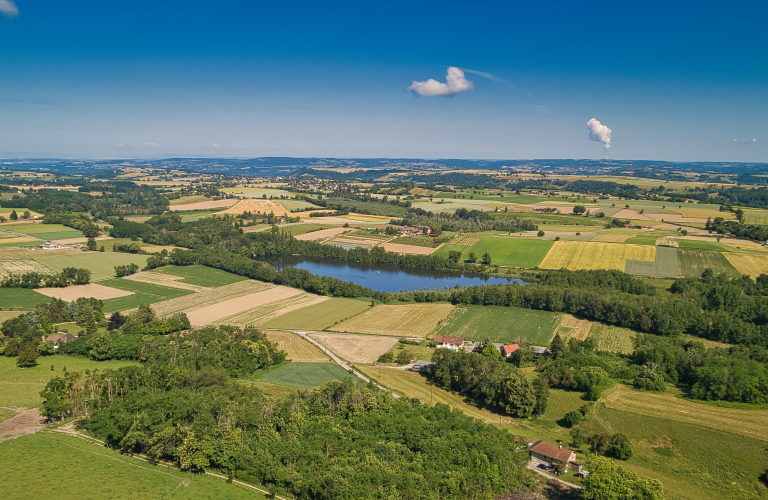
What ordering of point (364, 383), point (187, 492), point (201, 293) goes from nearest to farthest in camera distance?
point (187, 492) → point (364, 383) → point (201, 293)

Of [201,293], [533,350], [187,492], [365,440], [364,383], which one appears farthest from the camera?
[201,293]

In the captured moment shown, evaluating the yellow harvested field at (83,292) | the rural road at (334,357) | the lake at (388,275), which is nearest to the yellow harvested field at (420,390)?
the rural road at (334,357)

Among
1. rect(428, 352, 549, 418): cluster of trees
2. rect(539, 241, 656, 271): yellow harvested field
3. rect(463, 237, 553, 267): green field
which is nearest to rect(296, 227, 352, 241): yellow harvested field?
rect(463, 237, 553, 267): green field

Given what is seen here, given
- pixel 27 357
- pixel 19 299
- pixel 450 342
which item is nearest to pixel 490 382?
pixel 450 342

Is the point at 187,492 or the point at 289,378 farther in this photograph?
the point at 289,378

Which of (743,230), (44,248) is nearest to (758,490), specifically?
(743,230)

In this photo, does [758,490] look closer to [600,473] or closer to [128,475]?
[600,473]

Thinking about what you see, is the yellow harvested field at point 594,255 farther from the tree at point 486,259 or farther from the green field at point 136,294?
the green field at point 136,294
